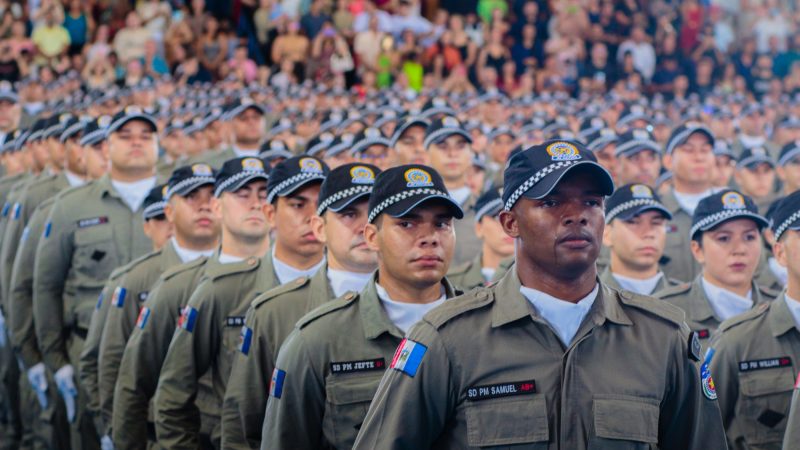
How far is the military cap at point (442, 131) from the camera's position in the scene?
9.39 meters

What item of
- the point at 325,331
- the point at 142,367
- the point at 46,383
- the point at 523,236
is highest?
the point at 523,236

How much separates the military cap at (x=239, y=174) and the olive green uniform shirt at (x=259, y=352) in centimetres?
133

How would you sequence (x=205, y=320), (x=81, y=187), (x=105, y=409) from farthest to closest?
(x=81, y=187) → (x=105, y=409) → (x=205, y=320)

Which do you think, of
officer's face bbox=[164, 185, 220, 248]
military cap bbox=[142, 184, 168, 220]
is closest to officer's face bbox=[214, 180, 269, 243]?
officer's face bbox=[164, 185, 220, 248]

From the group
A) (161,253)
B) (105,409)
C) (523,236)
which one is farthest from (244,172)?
(523,236)

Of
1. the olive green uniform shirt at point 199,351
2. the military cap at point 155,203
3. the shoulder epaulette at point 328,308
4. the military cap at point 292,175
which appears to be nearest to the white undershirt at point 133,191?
the military cap at point 155,203

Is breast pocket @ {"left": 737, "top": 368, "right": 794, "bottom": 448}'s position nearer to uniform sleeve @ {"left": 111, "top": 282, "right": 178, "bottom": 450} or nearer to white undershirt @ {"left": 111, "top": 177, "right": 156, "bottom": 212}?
uniform sleeve @ {"left": 111, "top": 282, "right": 178, "bottom": 450}

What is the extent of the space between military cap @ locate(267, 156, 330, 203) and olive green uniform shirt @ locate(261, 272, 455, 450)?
53.6 inches

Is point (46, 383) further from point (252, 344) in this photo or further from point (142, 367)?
point (252, 344)

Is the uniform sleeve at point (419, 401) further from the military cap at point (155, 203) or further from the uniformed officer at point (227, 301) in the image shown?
the military cap at point (155, 203)

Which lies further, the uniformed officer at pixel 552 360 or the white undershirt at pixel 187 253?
the white undershirt at pixel 187 253

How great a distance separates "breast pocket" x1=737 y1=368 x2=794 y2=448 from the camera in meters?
4.91

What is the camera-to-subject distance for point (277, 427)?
4156mm

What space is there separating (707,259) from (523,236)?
10.0ft
